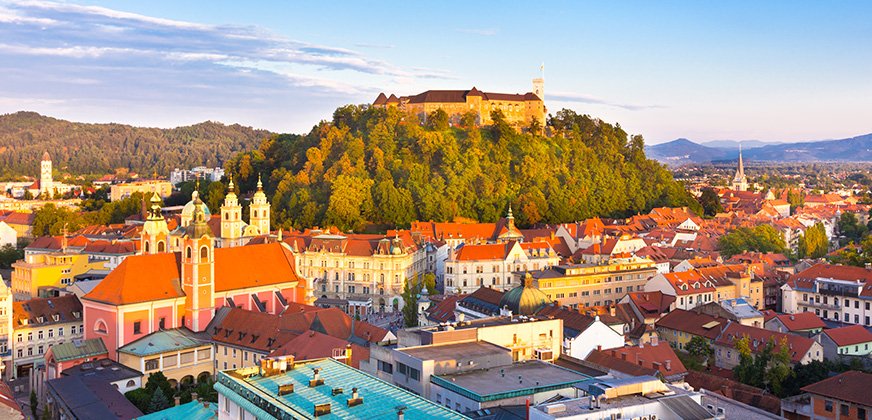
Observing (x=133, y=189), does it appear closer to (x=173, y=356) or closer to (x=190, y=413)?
(x=173, y=356)

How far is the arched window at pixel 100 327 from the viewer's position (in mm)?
39594

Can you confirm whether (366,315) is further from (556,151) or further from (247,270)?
(556,151)

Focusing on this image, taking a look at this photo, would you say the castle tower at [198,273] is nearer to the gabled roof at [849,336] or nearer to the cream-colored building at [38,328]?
the cream-colored building at [38,328]

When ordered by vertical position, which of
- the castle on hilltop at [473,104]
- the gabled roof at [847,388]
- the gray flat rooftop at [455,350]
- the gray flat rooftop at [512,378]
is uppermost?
the castle on hilltop at [473,104]

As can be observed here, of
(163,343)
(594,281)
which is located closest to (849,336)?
(594,281)

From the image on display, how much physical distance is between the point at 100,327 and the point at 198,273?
4980mm

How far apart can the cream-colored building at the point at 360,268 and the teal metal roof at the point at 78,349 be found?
2121 cm

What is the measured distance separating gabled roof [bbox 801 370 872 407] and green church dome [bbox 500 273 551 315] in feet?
42.4

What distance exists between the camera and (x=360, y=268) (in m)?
60.8

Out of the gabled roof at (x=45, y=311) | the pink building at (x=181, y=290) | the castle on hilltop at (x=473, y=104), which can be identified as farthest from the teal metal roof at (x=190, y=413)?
the castle on hilltop at (x=473, y=104)

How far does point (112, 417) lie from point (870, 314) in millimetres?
39074

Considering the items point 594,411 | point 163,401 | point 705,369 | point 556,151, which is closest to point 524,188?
point 556,151

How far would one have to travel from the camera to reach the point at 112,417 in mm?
30062

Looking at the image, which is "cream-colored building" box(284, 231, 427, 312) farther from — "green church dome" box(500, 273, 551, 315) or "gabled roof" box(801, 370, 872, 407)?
"gabled roof" box(801, 370, 872, 407)
